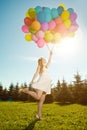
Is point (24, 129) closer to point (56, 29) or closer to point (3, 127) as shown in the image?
point (3, 127)

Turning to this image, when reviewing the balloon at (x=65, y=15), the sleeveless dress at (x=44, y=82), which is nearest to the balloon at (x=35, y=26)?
the balloon at (x=65, y=15)

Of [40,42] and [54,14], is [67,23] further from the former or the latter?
[40,42]

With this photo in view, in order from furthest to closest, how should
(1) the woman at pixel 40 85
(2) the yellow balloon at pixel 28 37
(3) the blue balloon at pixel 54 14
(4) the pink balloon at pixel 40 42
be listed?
(2) the yellow balloon at pixel 28 37, (4) the pink balloon at pixel 40 42, (3) the blue balloon at pixel 54 14, (1) the woman at pixel 40 85

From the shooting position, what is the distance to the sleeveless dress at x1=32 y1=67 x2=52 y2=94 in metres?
7.40

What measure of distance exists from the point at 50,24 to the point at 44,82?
232 cm

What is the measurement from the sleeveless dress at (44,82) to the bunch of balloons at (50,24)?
156 centimetres

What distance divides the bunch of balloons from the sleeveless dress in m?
1.56

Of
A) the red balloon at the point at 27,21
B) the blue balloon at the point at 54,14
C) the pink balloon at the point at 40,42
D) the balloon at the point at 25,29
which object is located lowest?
the pink balloon at the point at 40,42

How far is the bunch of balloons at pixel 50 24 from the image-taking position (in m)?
8.38

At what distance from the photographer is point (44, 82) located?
24.6ft

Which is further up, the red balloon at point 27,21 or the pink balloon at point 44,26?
the red balloon at point 27,21

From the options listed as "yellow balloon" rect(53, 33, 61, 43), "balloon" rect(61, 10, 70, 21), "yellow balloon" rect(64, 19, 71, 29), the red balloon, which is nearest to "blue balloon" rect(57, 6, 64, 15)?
"balloon" rect(61, 10, 70, 21)

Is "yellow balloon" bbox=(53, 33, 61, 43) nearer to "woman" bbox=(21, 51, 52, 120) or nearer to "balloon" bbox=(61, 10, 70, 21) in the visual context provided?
"balloon" bbox=(61, 10, 70, 21)

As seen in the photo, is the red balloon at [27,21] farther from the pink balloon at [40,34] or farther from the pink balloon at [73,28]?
the pink balloon at [73,28]
